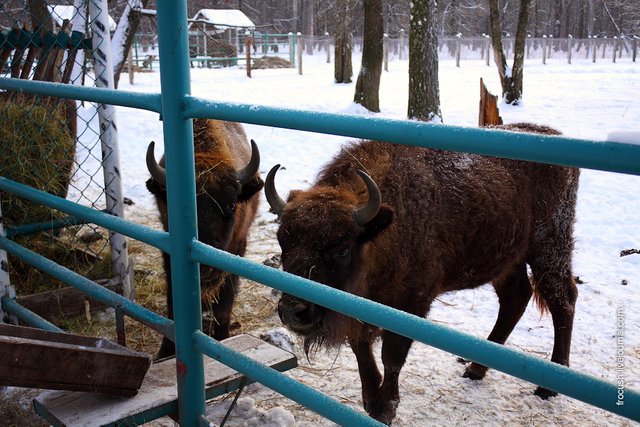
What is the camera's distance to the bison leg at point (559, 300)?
14.0 feet

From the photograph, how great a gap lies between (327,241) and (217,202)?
1.31 metres

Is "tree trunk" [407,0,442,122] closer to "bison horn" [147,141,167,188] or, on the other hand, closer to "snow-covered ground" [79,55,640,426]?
"snow-covered ground" [79,55,640,426]

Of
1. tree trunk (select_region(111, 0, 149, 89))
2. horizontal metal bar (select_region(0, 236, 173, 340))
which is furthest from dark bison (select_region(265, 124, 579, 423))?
tree trunk (select_region(111, 0, 149, 89))

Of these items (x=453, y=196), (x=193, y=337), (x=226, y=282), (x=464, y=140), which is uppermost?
(x=464, y=140)

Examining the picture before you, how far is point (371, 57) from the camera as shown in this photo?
49.3 feet

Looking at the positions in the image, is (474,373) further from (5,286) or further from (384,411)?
(5,286)

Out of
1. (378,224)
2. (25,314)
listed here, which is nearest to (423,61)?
(378,224)

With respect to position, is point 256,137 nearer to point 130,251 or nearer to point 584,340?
point 130,251

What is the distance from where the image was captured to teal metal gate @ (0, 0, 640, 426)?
1.33 meters

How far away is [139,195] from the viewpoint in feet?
27.6

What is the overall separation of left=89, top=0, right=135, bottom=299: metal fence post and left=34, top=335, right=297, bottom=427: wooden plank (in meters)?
2.17

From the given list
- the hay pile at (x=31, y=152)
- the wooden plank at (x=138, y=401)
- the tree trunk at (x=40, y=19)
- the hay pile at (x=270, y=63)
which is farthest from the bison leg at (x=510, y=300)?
the hay pile at (x=270, y=63)

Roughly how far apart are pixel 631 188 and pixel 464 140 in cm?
792

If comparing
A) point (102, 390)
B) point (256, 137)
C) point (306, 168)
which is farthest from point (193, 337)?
point (256, 137)
